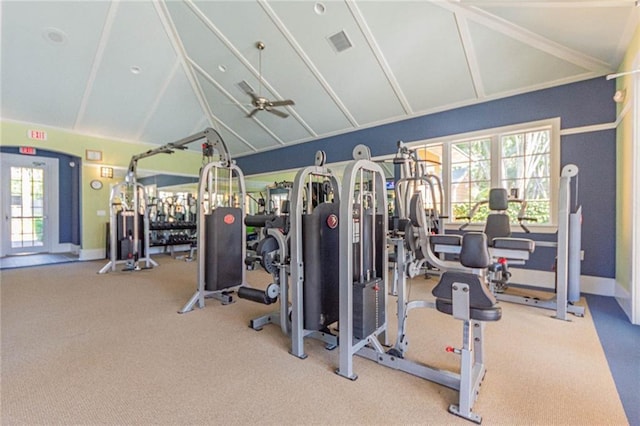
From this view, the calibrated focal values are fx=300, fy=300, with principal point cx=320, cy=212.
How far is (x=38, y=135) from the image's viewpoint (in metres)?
6.62

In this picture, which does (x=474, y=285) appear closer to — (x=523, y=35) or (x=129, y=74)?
(x=523, y=35)

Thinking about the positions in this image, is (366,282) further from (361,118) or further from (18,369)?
(361,118)

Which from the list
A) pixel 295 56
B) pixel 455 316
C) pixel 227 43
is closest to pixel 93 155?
pixel 227 43

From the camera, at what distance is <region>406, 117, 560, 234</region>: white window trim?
4520 mm

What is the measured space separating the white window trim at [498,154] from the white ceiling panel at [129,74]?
5.46m

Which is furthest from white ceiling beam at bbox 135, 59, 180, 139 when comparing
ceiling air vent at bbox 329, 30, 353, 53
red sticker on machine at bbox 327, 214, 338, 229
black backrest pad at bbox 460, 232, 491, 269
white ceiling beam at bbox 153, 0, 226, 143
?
black backrest pad at bbox 460, 232, 491, 269

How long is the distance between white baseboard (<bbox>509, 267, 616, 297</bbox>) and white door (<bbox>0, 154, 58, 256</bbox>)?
445 inches

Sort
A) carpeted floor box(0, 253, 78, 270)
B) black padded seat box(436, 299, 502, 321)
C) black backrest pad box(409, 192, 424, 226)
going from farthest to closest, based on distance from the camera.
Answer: carpeted floor box(0, 253, 78, 270) → black backrest pad box(409, 192, 424, 226) → black padded seat box(436, 299, 502, 321)

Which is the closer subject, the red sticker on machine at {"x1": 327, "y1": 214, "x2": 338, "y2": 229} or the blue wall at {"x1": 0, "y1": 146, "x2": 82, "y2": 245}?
the red sticker on machine at {"x1": 327, "y1": 214, "x2": 338, "y2": 229}

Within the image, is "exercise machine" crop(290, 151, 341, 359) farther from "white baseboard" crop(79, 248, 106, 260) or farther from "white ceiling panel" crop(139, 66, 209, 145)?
"white baseboard" crop(79, 248, 106, 260)

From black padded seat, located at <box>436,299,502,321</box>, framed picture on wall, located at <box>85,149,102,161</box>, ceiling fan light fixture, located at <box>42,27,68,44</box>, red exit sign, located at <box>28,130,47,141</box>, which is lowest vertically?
black padded seat, located at <box>436,299,502,321</box>

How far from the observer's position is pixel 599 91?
13.7 ft

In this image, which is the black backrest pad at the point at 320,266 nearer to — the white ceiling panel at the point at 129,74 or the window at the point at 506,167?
the window at the point at 506,167

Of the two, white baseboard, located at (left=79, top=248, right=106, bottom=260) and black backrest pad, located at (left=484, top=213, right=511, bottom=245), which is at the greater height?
black backrest pad, located at (left=484, top=213, right=511, bottom=245)
